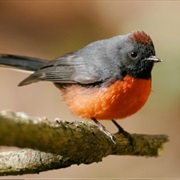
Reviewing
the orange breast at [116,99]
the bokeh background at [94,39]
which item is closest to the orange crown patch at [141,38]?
the orange breast at [116,99]

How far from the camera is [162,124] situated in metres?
7.12

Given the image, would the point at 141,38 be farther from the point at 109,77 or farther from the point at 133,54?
the point at 109,77

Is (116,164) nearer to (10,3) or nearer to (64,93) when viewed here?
(64,93)

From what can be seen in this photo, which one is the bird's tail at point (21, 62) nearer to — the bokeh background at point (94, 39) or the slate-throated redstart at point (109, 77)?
the slate-throated redstart at point (109, 77)

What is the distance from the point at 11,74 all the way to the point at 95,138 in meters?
4.70

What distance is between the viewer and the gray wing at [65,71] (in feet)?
16.2

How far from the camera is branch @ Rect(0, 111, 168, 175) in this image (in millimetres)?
2510

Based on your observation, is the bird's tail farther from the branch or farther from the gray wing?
the branch

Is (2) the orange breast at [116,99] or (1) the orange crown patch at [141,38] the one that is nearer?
(2) the orange breast at [116,99]

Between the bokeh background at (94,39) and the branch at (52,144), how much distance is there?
2131mm

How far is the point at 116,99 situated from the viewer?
4488 millimetres

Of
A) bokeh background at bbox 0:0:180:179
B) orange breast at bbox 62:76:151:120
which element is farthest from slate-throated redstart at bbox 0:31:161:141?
bokeh background at bbox 0:0:180:179

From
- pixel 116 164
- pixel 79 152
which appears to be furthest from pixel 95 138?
pixel 116 164

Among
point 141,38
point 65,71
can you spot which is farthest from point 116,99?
point 65,71
